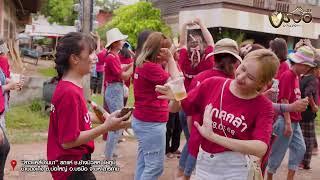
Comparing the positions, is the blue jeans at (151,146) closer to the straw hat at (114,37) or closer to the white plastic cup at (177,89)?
the white plastic cup at (177,89)

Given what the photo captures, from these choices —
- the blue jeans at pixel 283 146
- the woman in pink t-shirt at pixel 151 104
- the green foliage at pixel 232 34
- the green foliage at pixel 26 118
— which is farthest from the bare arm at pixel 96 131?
the green foliage at pixel 232 34

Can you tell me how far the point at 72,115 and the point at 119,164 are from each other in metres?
3.83

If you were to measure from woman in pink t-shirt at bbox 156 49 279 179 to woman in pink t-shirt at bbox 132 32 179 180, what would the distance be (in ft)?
3.87

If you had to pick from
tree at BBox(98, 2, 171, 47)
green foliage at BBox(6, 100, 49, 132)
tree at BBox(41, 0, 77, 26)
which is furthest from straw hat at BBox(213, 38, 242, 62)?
tree at BBox(41, 0, 77, 26)

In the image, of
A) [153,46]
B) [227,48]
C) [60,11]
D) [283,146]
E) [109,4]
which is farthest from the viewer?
[109,4]

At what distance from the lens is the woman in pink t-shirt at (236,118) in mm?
2857

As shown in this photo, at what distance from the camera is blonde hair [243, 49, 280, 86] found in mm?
2820

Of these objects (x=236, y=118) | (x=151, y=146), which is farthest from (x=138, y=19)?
(x=236, y=118)

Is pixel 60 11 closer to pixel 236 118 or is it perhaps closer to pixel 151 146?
pixel 151 146

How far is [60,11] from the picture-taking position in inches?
1690

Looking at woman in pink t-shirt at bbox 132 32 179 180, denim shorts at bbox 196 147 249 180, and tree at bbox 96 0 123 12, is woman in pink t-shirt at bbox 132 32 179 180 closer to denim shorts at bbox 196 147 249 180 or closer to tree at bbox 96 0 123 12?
denim shorts at bbox 196 147 249 180

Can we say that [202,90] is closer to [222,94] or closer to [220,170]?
[222,94]

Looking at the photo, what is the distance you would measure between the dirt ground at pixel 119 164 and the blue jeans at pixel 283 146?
851 millimetres

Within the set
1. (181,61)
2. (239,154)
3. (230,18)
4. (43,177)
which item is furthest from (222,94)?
(230,18)
